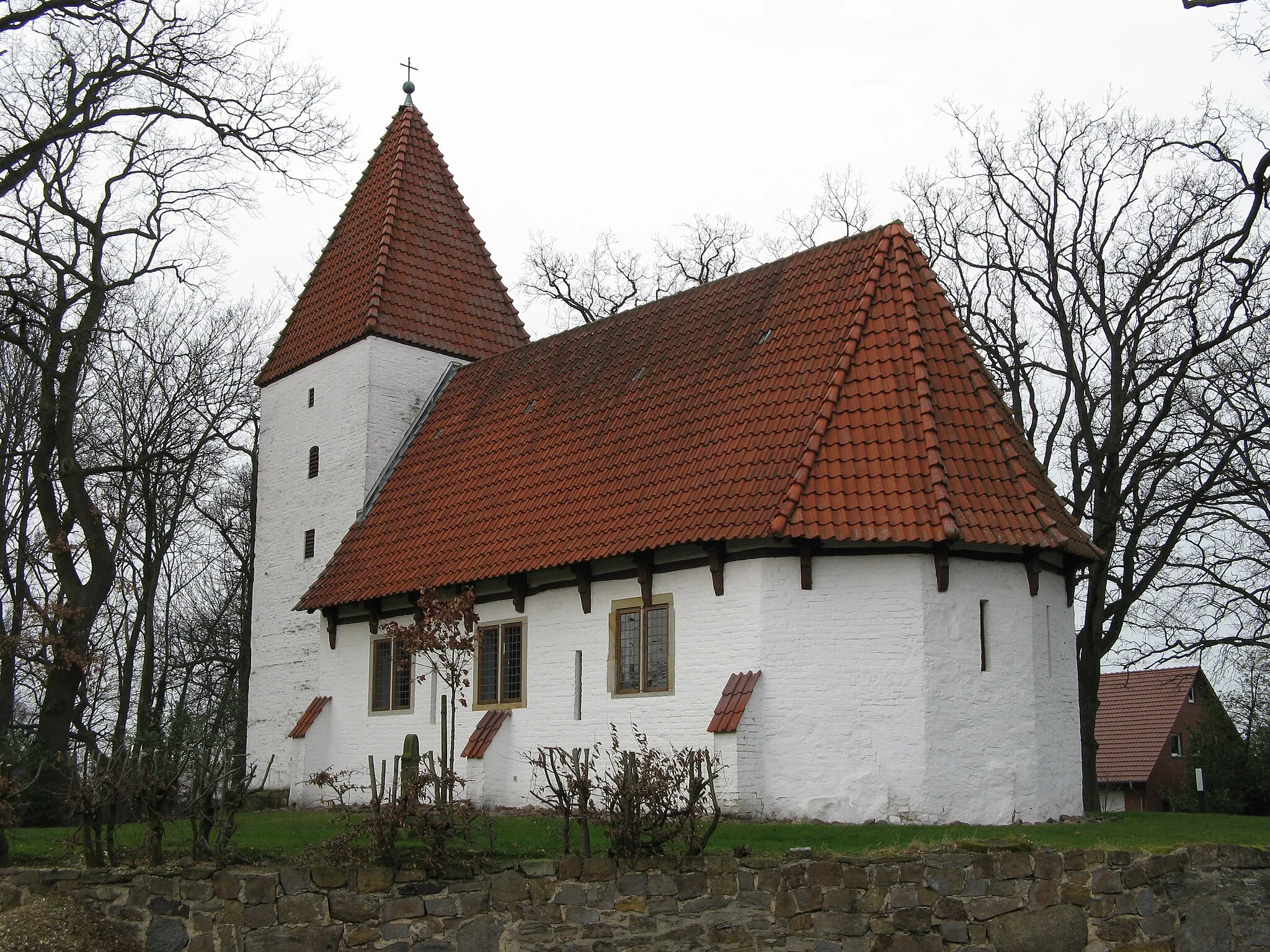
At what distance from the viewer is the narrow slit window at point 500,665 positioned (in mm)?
19359

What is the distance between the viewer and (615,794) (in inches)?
439

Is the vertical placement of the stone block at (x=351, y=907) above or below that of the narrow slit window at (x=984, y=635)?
below

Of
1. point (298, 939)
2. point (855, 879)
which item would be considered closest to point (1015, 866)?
point (855, 879)

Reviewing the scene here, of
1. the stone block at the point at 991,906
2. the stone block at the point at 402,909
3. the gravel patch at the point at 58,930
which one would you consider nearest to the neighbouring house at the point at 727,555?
the stone block at the point at 991,906

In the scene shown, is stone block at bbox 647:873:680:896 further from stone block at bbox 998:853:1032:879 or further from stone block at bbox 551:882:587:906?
stone block at bbox 998:853:1032:879

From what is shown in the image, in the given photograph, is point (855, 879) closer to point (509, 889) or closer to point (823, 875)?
point (823, 875)

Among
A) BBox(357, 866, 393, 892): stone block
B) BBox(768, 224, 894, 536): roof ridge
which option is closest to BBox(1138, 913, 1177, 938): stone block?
BBox(768, 224, 894, 536): roof ridge

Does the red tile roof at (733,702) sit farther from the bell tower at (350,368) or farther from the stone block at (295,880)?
the bell tower at (350,368)

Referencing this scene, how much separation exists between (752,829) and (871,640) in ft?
9.04

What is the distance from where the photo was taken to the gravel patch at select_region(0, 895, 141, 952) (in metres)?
10.2

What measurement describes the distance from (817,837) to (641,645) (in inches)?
183

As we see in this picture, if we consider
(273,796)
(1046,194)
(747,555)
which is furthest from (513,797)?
(1046,194)

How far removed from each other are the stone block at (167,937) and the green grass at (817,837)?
0.83 metres

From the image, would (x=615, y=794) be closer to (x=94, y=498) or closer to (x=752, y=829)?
(x=752, y=829)
